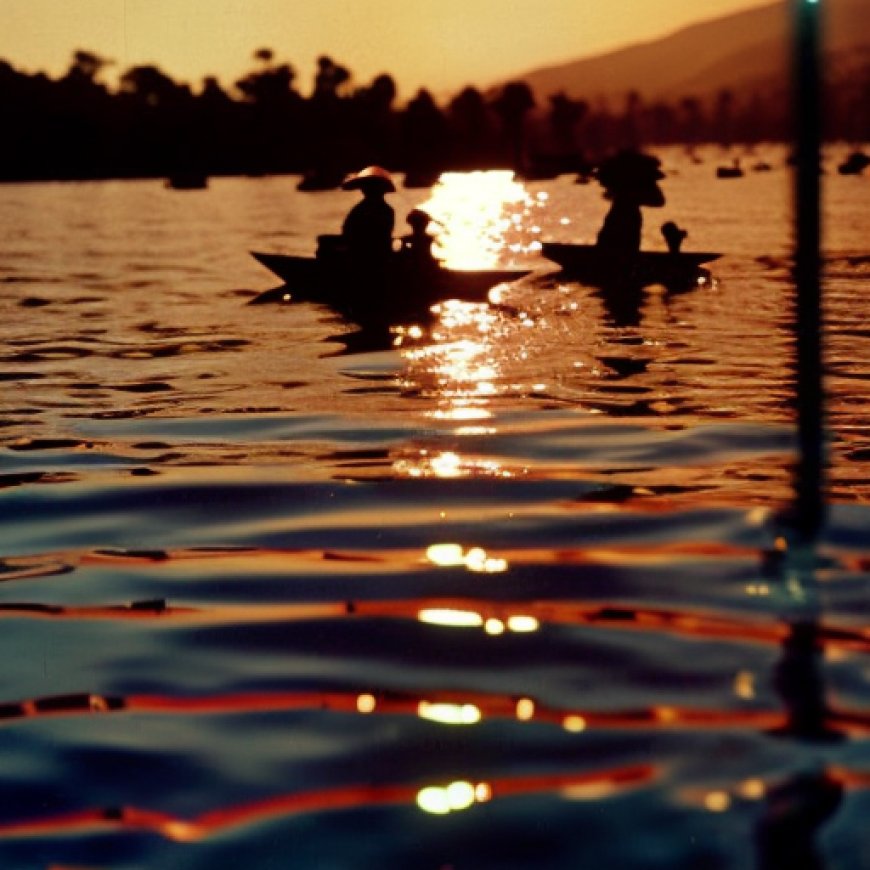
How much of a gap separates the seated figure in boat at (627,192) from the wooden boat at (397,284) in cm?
298

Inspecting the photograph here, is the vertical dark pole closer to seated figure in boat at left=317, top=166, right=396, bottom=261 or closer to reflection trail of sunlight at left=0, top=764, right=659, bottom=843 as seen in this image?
reflection trail of sunlight at left=0, top=764, right=659, bottom=843

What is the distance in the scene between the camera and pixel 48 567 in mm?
8453

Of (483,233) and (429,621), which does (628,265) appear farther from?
(483,233)

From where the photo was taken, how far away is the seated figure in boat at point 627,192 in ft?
82.4

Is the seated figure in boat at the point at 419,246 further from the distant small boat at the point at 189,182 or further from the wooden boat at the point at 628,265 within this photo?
the distant small boat at the point at 189,182

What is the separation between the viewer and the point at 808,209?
768 centimetres

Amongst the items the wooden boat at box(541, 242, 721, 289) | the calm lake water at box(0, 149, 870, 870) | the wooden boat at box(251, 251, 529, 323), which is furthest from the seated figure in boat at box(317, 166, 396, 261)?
the calm lake water at box(0, 149, 870, 870)

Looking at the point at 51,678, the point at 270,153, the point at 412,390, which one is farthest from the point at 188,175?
the point at 51,678

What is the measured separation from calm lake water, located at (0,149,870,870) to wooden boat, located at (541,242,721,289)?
29.4ft

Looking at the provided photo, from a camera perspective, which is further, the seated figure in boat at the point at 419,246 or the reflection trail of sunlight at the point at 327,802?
the seated figure in boat at the point at 419,246

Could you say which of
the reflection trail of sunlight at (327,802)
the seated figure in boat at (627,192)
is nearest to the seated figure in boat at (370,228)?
the seated figure in boat at (627,192)

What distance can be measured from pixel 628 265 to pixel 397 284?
Result: 5.22 m

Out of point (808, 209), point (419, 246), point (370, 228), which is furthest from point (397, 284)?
point (808, 209)

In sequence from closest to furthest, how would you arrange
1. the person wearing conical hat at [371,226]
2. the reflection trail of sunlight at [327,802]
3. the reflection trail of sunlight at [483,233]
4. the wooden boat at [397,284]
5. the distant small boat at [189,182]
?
the reflection trail of sunlight at [327,802] → the person wearing conical hat at [371,226] → the wooden boat at [397,284] → the reflection trail of sunlight at [483,233] → the distant small boat at [189,182]
